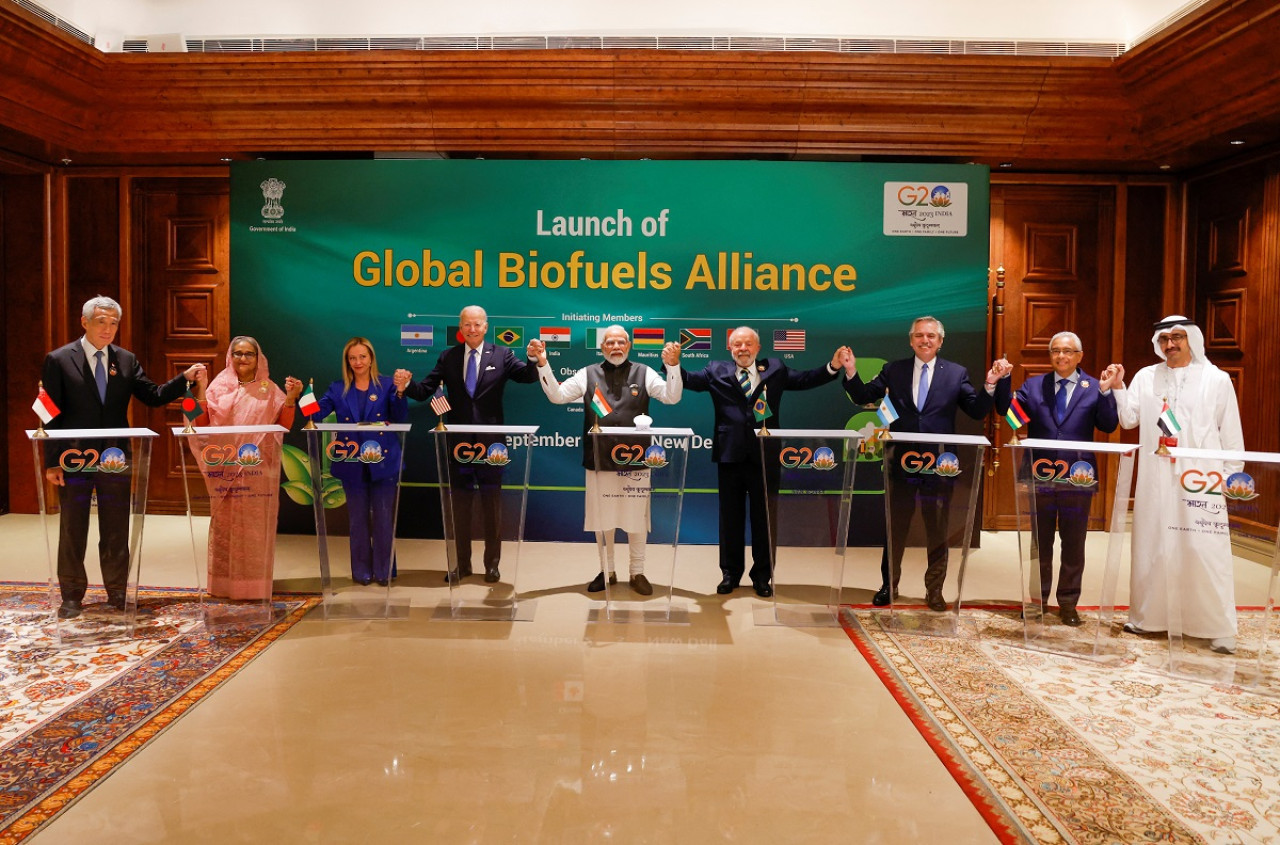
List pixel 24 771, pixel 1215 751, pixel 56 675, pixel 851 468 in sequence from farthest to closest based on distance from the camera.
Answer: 1. pixel 851 468
2. pixel 56 675
3. pixel 1215 751
4. pixel 24 771

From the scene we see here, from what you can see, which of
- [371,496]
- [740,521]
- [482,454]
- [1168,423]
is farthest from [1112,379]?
[371,496]

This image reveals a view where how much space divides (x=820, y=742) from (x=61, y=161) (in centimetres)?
763

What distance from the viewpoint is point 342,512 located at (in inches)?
184

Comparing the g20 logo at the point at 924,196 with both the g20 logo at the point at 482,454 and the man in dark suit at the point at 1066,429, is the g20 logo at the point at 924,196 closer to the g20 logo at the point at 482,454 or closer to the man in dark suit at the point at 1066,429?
the man in dark suit at the point at 1066,429

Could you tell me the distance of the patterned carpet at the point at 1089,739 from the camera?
8.73 feet

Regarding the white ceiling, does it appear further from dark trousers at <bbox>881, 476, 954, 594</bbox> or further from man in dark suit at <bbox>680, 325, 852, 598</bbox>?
dark trousers at <bbox>881, 476, 954, 594</bbox>

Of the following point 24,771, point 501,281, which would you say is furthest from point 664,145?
point 24,771

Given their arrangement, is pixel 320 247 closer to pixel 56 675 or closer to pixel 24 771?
pixel 56 675

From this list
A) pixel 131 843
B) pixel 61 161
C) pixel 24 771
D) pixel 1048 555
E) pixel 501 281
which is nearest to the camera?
pixel 131 843

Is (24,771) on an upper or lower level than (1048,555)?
lower

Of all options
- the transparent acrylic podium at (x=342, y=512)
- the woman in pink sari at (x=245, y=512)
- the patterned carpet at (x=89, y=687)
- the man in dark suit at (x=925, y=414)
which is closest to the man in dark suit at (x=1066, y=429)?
the man in dark suit at (x=925, y=414)

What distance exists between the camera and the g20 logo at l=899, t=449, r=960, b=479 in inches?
179

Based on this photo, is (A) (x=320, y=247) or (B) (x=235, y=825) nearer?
(B) (x=235, y=825)

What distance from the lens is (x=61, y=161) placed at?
7.47 metres
